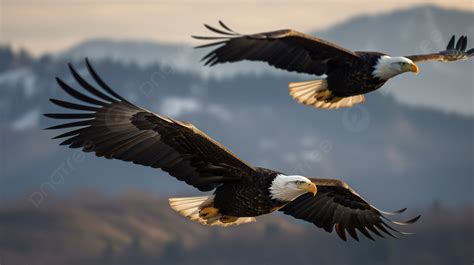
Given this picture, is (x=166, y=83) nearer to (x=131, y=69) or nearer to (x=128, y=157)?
(x=131, y=69)

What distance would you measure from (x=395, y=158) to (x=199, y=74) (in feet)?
40.2

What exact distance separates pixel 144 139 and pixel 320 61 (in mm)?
2182

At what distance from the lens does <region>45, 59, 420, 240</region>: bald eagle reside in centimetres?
845

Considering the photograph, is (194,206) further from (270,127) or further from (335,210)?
(270,127)

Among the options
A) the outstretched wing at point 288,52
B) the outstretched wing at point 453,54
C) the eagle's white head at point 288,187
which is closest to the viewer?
the eagle's white head at point 288,187

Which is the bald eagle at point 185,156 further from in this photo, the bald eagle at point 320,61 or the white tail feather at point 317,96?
the white tail feather at point 317,96

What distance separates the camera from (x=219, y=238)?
77.5 feet

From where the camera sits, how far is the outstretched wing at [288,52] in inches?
376

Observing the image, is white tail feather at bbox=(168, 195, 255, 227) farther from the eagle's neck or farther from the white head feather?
the eagle's neck

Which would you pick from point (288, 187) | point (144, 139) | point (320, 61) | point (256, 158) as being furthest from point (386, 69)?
point (256, 158)

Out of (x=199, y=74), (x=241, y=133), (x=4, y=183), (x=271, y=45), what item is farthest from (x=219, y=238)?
(x=199, y=74)

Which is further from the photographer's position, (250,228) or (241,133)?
(241,133)

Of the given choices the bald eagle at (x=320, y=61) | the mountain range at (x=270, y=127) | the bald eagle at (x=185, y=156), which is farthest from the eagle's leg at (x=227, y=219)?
the mountain range at (x=270, y=127)

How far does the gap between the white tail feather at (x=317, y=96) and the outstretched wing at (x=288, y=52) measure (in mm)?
123
